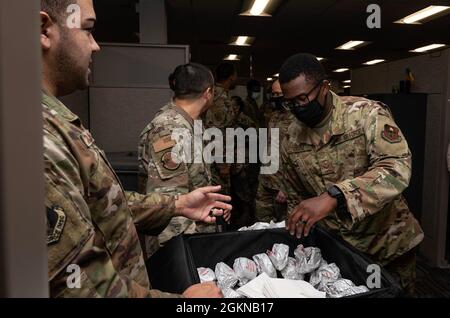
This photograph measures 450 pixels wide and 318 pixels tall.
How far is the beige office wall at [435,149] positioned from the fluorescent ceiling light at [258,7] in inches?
77.8

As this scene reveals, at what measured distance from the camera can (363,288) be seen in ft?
2.72

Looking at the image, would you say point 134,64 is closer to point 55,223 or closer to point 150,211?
point 150,211

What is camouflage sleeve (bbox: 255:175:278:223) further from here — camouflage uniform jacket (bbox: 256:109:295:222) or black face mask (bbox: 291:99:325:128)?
black face mask (bbox: 291:99:325:128)

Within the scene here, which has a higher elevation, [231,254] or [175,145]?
[175,145]

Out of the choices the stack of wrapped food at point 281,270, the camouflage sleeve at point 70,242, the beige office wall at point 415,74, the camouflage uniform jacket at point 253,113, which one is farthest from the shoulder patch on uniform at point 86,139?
the camouflage uniform jacket at point 253,113

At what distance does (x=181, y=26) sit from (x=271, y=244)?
5436mm

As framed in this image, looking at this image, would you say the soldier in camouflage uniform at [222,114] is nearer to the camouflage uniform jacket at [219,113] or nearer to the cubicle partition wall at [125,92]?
the camouflage uniform jacket at [219,113]

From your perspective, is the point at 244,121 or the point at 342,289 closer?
the point at 342,289

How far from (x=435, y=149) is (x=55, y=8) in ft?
9.56

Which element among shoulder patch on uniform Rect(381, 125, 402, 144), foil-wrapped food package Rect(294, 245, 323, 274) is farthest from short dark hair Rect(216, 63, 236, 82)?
foil-wrapped food package Rect(294, 245, 323, 274)

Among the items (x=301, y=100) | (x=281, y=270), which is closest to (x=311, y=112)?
(x=301, y=100)

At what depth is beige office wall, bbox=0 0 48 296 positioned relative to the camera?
A: 30 centimetres

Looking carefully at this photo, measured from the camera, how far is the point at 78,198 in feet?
1.76
